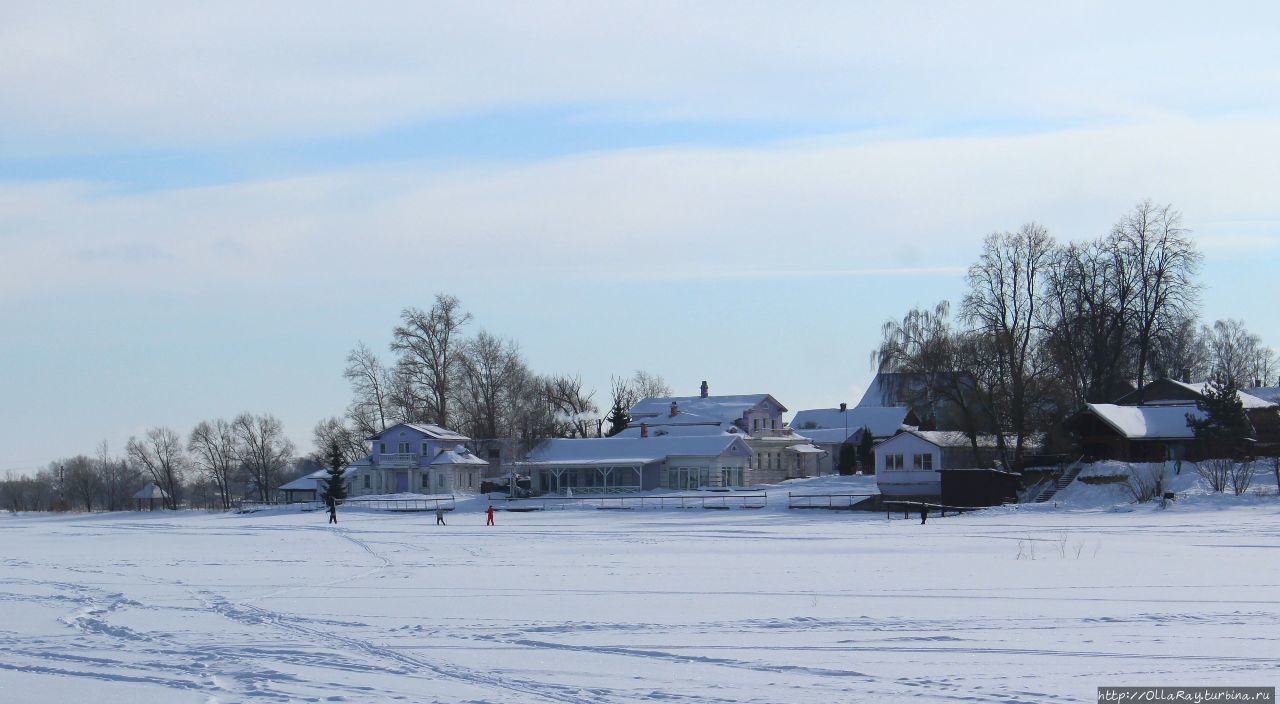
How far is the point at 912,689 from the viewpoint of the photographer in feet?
39.6

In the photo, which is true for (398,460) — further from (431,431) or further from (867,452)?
(867,452)

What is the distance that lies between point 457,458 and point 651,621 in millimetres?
64808

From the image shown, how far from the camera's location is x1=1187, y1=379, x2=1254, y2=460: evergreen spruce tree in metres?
53.4

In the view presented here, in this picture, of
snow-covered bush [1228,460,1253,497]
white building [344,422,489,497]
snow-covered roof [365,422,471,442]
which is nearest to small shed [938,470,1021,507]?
snow-covered bush [1228,460,1253,497]

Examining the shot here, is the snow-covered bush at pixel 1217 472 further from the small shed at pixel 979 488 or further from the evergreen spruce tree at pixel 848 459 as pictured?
the evergreen spruce tree at pixel 848 459

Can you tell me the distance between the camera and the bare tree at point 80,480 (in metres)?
146

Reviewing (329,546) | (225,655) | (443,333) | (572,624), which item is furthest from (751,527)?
(443,333)

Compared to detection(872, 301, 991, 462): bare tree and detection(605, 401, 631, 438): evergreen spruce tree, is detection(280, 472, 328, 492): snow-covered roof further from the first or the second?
detection(872, 301, 991, 462): bare tree

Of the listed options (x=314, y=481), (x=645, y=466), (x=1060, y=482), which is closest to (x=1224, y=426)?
(x=1060, y=482)

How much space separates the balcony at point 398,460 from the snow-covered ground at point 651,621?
152ft

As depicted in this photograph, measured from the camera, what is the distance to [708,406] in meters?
91.3

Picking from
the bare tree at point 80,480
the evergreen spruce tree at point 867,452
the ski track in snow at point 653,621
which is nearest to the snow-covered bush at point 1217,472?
the ski track in snow at point 653,621

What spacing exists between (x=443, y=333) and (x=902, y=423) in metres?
A: 33.6

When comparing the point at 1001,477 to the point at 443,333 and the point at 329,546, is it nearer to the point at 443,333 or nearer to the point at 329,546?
the point at 329,546
